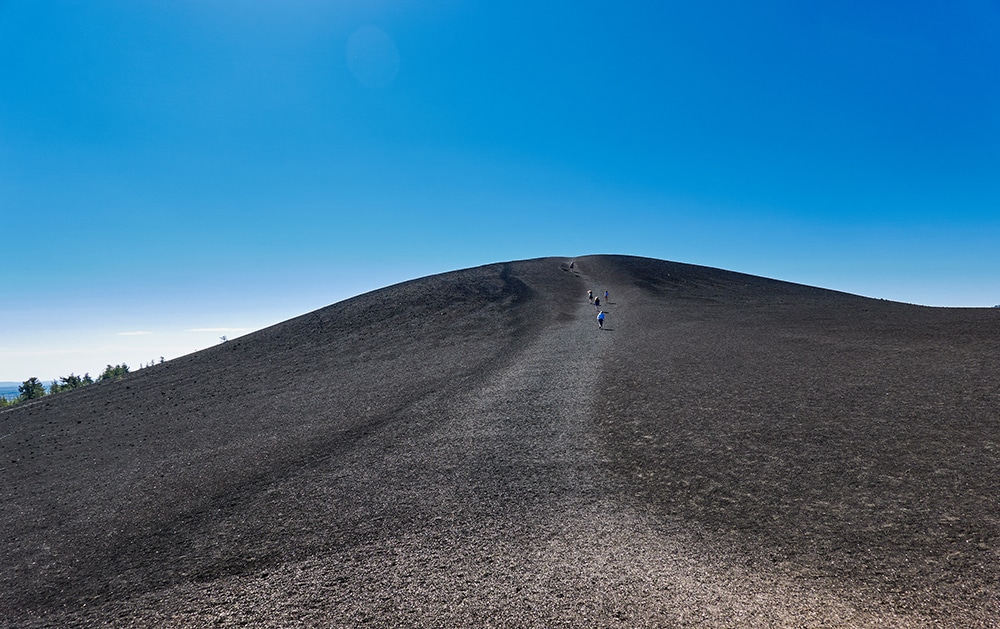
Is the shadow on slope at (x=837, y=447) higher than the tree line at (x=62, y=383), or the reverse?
the shadow on slope at (x=837, y=447)

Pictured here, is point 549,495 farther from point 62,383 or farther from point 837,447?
point 62,383

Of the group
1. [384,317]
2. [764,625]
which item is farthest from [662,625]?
[384,317]

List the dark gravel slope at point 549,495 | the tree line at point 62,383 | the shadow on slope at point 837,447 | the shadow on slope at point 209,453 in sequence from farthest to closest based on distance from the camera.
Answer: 1. the tree line at point 62,383
2. the shadow on slope at point 209,453
3. the shadow on slope at point 837,447
4. the dark gravel slope at point 549,495

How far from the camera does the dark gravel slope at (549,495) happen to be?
6.16 metres

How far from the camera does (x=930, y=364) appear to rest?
15695 mm

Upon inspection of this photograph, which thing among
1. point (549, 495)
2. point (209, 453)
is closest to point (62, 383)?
point (209, 453)

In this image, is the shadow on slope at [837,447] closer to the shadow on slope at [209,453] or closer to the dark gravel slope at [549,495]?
the dark gravel slope at [549,495]

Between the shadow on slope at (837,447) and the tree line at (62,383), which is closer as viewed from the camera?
the shadow on slope at (837,447)

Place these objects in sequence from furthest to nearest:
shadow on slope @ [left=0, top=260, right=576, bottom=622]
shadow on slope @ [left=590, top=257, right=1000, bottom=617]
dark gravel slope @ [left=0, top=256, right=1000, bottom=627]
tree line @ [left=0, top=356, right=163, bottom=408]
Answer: tree line @ [left=0, top=356, right=163, bottom=408], shadow on slope @ [left=0, top=260, right=576, bottom=622], shadow on slope @ [left=590, top=257, right=1000, bottom=617], dark gravel slope @ [left=0, top=256, right=1000, bottom=627]

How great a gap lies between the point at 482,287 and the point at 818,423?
3976 centimetres

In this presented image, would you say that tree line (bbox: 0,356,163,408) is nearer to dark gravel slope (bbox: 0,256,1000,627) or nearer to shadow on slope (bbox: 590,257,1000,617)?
dark gravel slope (bbox: 0,256,1000,627)

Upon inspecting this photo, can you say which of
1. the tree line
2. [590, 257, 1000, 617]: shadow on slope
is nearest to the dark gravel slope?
[590, 257, 1000, 617]: shadow on slope

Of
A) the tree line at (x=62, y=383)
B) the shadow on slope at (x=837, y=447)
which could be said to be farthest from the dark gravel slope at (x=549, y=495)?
the tree line at (x=62, y=383)

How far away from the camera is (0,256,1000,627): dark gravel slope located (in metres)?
6.16
